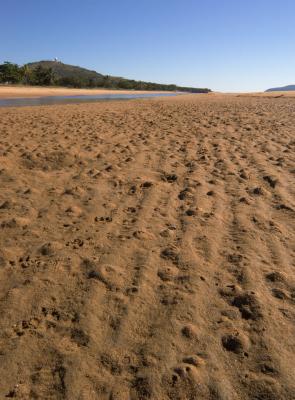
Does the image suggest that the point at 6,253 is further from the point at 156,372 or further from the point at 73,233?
the point at 156,372

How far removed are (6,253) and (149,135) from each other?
5620 mm

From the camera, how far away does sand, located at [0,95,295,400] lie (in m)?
1.94

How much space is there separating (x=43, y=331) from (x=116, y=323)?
1.45ft

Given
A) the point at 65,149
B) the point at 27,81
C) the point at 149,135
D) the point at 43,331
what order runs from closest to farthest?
the point at 43,331
the point at 65,149
the point at 149,135
the point at 27,81

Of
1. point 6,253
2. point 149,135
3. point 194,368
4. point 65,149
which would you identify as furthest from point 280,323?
point 149,135

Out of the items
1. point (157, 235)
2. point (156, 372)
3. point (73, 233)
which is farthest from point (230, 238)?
point (156, 372)

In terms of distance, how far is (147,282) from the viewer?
2723mm

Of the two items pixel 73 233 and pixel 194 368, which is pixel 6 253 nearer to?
pixel 73 233

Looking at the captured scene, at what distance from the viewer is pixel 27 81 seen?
70.7m

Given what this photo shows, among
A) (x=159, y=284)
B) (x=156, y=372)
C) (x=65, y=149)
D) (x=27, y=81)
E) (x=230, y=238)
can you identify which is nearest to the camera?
(x=156, y=372)

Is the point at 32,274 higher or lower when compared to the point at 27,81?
higher

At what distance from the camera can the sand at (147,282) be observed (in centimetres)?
194

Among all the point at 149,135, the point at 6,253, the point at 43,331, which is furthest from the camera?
the point at 149,135

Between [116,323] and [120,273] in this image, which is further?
[120,273]
